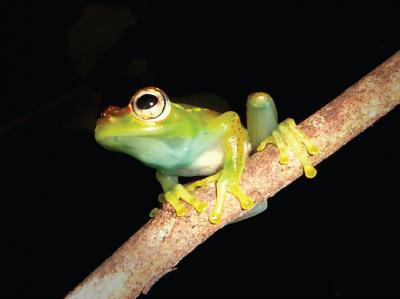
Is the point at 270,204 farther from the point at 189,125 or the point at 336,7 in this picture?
the point at 189,125

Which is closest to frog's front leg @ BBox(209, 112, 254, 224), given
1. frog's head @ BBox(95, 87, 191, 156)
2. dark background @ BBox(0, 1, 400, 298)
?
frog's head @ BBox(95, 87, 191, 156)

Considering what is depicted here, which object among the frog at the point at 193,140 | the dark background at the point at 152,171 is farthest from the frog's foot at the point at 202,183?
the dark background at the point at 152,171

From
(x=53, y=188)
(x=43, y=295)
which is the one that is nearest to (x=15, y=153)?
(x=53, y=188)

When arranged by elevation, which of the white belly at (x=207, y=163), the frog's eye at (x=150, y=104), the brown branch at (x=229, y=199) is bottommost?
the brown branch at (x=229, y=199)

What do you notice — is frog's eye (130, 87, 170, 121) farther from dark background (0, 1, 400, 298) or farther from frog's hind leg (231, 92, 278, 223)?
dark background (0, 1, 400, 298)

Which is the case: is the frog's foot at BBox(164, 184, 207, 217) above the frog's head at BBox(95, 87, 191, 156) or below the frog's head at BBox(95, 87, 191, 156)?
below

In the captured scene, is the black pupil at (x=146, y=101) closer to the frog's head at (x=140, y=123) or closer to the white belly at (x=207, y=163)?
the frog's head at (x=140, y=123)

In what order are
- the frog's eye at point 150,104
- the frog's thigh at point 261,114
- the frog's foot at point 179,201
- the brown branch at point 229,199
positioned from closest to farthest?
the brown branch at point 229,199 < the frog's foot at point 179,201 < the frog's eye at point 150,104 < the frog's thigh at point 261,114
